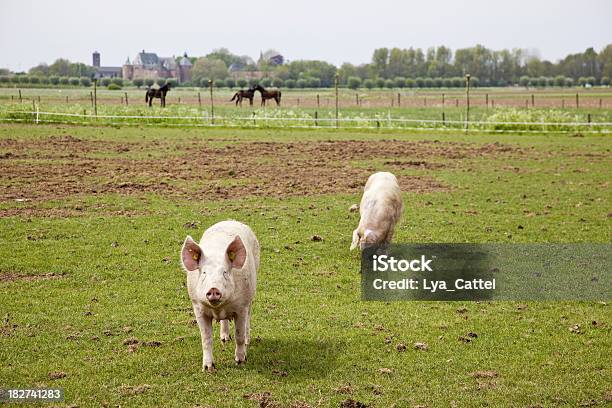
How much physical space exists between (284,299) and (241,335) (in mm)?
A: 2589

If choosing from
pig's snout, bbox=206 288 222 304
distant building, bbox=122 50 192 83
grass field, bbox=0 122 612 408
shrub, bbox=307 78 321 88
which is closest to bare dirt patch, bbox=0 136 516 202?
grass field, bbox=0 122 612 408

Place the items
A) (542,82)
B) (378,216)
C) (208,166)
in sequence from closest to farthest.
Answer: (378,216) < (208,166) < (542,82)

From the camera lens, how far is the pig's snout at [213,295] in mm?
6898

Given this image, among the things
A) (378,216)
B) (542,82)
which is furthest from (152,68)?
(378,216)

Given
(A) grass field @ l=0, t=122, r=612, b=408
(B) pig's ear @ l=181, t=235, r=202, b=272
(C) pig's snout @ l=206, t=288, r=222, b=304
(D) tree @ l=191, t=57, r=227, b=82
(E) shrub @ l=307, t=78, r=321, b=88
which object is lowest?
(A) grass field @ l=0, t=122, r=612, b=408

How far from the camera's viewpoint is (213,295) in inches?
272

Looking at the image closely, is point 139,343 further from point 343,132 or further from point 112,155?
point 343,132

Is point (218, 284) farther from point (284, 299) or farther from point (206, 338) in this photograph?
point (284, 299)

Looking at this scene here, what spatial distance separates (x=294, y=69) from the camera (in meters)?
169

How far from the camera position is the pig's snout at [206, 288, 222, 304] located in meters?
6.90

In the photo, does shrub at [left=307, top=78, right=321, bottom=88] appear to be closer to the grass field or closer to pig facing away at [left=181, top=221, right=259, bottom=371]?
the grass field

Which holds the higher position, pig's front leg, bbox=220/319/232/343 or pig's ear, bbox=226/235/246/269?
pig's ear, bbox=226/235/246/269

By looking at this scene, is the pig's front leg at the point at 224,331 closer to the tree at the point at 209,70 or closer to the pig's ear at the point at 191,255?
the pig's ear at the point at 191,255

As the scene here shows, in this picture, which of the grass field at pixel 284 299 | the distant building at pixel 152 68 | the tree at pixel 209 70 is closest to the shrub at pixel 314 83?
the tree at pixel 209 70
